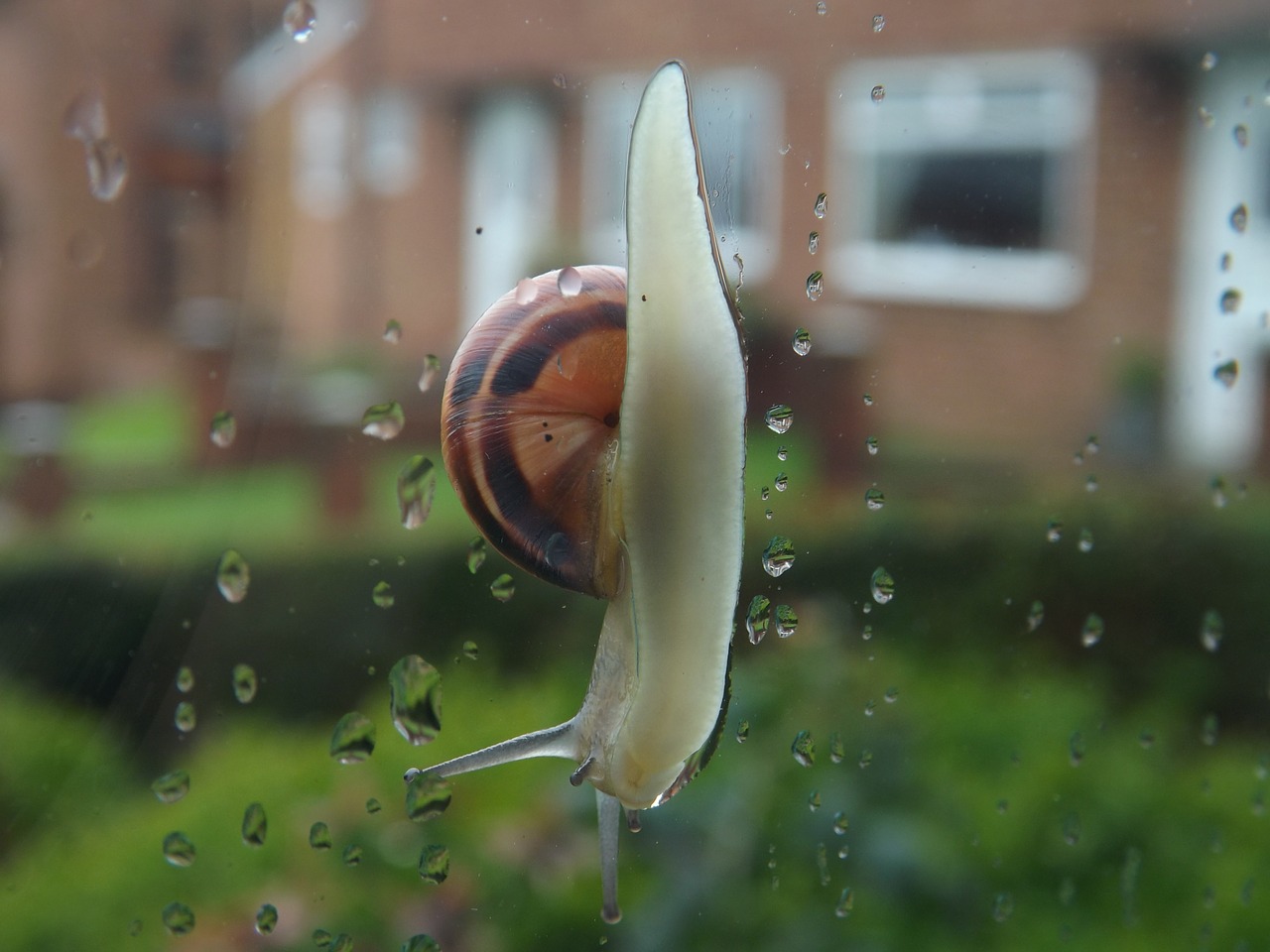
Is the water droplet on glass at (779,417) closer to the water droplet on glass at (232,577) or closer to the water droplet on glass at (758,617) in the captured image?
the water droplet on glass at (758,617)

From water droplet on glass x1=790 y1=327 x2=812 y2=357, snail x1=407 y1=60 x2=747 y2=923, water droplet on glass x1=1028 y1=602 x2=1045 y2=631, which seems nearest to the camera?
snail x1=407 y1=60 x2=747 y2=923

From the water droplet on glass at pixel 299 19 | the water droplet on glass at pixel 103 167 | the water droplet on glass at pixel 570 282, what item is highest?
the water droplet on glass at pixel 299 19

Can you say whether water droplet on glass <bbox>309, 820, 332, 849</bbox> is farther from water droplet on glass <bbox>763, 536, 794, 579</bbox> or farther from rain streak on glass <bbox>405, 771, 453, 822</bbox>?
water droplet on glass <bbox>763, 536, 794, 579</bbox>

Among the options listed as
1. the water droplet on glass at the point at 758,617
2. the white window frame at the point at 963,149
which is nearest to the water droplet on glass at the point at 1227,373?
the white window frame at the point at 963,149

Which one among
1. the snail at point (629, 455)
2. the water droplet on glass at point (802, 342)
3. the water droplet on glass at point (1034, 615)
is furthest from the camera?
the water droplet on glass at point (1034, 615)

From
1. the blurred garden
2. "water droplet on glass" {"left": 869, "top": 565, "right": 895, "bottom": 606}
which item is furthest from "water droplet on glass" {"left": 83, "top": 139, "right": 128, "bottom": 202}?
"water droplet on glass" {"left": 869, "top": 565, "right": 895, "bottom": 606}

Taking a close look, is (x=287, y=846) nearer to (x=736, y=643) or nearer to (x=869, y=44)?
(x=736, y=643)

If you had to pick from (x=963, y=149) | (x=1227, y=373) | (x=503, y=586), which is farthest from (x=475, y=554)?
(x=963, y=149)
